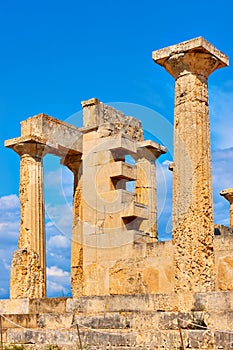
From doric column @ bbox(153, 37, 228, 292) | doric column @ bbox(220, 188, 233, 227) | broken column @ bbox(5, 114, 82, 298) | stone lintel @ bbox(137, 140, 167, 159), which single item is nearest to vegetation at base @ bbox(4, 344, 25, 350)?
doric column @ bbox(153, 37, 228, 292)

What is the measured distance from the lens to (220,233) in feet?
53.3

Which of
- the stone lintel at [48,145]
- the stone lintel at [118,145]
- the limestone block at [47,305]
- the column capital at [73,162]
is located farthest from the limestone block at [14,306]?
the column capital at [73,162]

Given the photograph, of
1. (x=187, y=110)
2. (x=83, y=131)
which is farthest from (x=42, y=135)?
(x=187, y=110)

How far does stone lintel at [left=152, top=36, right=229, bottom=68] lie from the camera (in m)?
12.5

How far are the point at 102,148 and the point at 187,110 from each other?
256 inches

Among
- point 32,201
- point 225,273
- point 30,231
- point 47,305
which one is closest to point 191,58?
point 225,273

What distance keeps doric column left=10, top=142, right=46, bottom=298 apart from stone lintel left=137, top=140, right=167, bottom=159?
124 inches

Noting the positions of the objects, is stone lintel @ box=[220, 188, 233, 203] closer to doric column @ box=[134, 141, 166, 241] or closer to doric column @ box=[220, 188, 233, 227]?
doric column @ box=[220, 188, 233, 227]

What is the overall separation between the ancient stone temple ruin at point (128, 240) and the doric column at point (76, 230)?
3cm

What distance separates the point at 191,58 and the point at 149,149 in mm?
8283

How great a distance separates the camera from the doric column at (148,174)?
20.8 m

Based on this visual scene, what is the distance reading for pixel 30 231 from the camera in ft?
63.5

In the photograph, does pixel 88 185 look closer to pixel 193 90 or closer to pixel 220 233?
pixel 220 233

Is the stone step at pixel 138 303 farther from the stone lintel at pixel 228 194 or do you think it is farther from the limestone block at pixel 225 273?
the stone lintel at pixel 228 194
